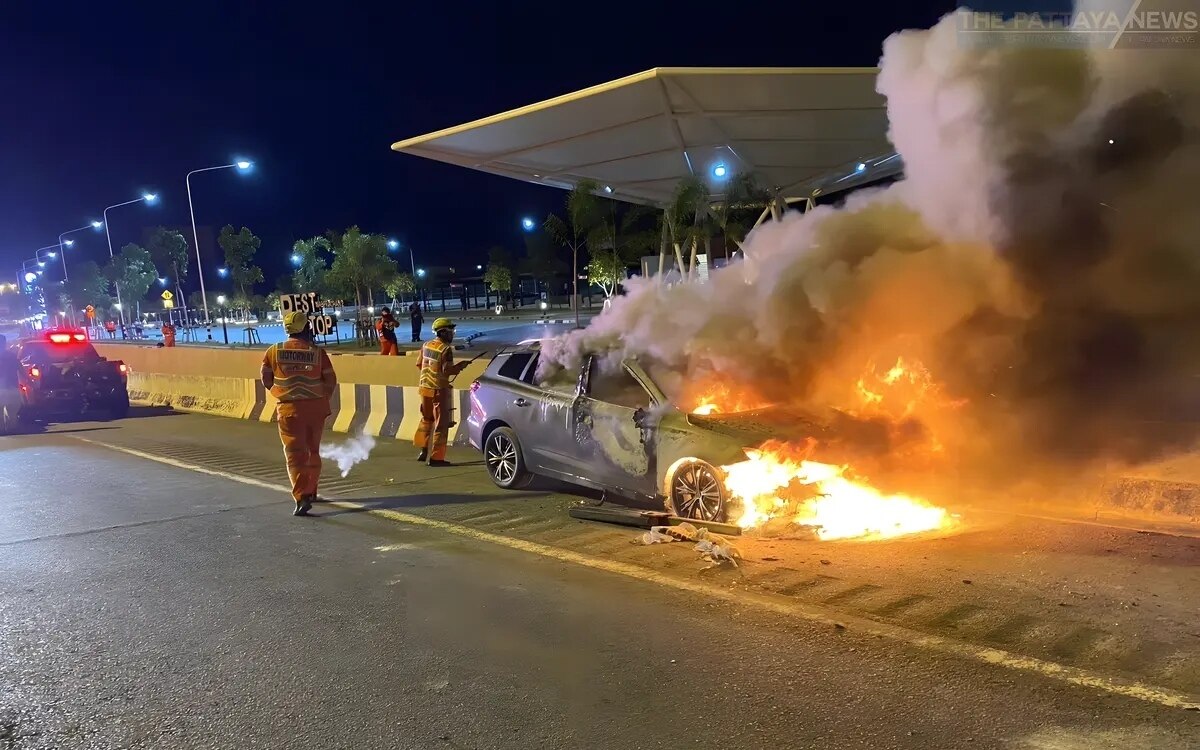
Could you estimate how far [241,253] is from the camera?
45406 millimetres

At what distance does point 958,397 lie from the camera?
7129mm

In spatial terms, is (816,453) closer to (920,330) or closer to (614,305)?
(920,330)

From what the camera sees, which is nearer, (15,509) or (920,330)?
(920,330)

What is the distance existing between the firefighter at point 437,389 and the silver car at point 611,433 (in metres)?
1.02

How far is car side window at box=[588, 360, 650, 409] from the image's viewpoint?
6656mm

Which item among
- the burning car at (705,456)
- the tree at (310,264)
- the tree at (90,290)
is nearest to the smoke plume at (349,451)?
the burning car at (705,456)

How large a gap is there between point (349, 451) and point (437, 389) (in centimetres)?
208

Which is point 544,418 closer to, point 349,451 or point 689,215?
point 349,451

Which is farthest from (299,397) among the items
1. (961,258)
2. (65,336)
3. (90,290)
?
(90,290)

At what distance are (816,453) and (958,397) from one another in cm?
204

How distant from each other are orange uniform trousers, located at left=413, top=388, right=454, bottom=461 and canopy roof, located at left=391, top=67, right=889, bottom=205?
698 cm

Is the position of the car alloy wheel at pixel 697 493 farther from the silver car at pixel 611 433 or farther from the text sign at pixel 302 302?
the text sign at pixel 302 302

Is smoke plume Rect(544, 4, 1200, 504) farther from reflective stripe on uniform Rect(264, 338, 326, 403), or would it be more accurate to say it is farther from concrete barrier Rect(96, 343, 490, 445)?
concrete barrier Rect(96, 343, 490, 445)

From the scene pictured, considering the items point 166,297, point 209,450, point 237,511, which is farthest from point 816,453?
point 166,297
